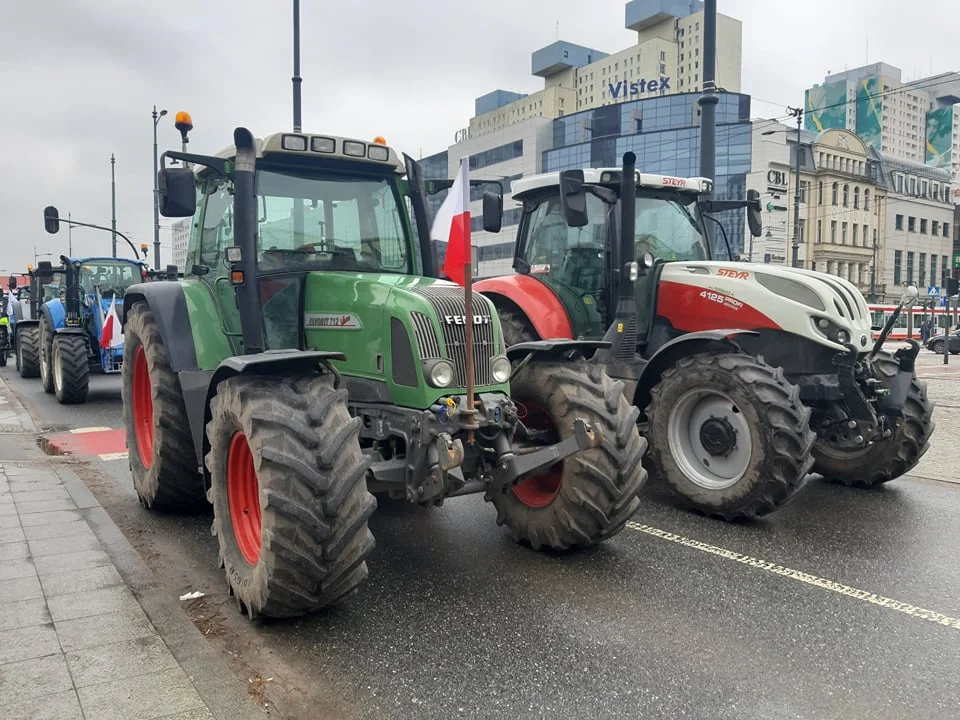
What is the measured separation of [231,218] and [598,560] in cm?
329

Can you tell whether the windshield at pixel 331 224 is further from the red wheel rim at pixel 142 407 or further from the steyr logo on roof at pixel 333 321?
the red wheel rim at pixel 142 407

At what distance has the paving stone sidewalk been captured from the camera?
3150 millimetres

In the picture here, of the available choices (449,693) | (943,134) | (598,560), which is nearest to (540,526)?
(598,560)

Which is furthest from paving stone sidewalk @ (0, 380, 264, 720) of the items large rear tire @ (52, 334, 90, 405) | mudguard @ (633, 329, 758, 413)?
large rear tire @ (52, 334, 90, 405)

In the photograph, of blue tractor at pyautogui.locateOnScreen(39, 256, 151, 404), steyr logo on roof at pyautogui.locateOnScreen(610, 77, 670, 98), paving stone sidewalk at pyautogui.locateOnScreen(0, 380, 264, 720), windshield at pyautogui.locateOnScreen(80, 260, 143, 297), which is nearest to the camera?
paving stone sidewalk at pyautogui.locateOnScreen(0, 380, 264, 720)

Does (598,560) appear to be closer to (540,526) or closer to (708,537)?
(540,526)

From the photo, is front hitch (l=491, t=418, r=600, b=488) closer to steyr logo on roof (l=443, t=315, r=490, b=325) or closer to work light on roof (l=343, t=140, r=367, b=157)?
steyr logo on roof (l=443, t=315, r=490, b=325)

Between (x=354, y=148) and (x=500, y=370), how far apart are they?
5.95 ft

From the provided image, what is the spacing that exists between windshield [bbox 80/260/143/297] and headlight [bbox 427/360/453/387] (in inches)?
454

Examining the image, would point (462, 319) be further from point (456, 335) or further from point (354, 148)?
point (354, 148)

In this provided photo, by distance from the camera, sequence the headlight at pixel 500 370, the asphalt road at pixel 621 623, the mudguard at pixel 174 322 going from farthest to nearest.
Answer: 1. the mudguard at pixel 174 322
2. the headlight at pixel 500 370
3. the asphalt road at pixel 621 623

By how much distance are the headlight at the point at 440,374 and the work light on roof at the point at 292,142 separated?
173 cm

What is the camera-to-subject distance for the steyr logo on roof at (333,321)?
475cm

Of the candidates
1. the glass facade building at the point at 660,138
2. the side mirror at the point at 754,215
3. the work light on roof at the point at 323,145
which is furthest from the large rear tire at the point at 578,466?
the glass facade building at the point at 660,138
